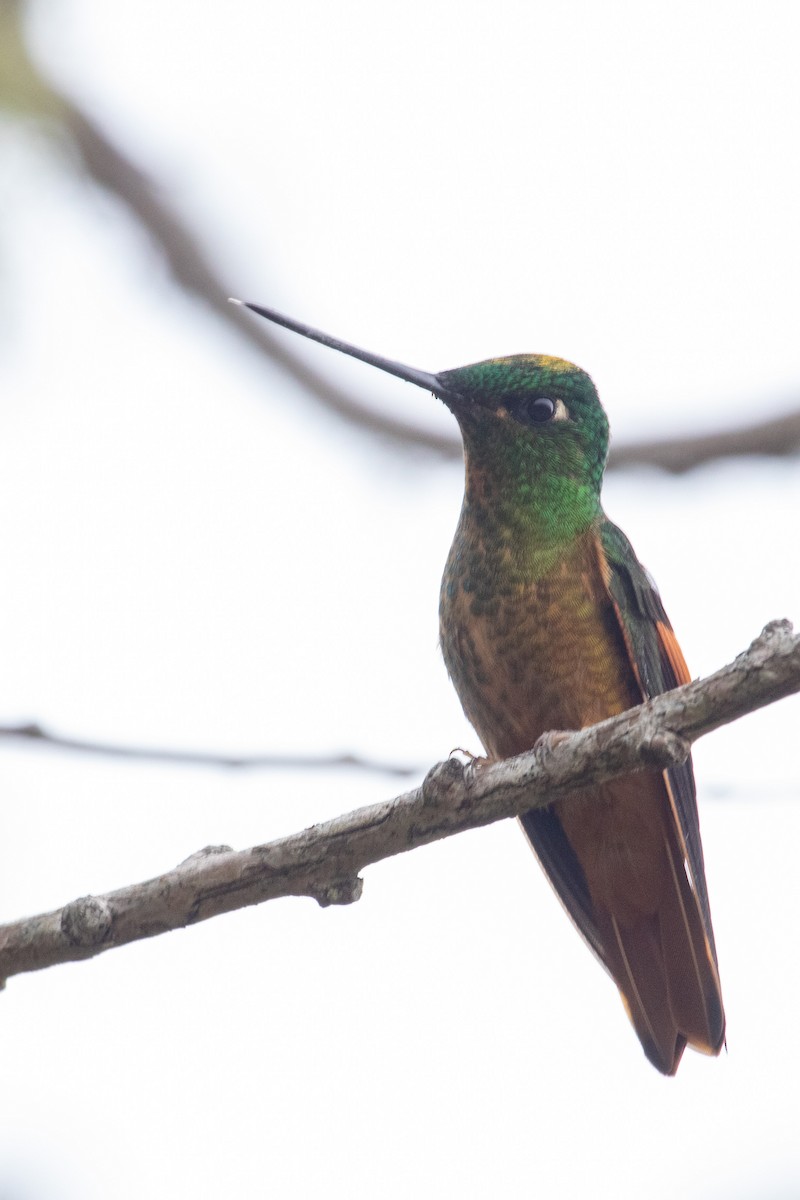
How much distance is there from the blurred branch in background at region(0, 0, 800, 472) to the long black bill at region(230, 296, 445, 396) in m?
0.86

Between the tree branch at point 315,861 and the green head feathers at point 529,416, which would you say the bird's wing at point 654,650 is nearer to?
the green head feathers at point 529,416

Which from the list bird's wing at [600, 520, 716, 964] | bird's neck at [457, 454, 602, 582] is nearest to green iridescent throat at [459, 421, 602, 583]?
bird's neck at [457, 454, 602, 582]

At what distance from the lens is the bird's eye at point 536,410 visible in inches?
216

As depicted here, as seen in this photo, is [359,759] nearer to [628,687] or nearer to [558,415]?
[628,687]

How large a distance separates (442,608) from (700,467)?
118 cm

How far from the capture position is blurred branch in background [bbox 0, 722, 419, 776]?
3576 millimetres

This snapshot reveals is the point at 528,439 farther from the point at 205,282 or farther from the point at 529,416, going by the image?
the point at 205,282

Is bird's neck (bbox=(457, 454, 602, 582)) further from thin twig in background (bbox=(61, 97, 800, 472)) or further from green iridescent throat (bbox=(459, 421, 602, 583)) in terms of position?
thin twig in background (bbox=(61, 97, 800, 472))

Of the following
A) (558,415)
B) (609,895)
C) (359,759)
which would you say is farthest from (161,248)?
(609,895)

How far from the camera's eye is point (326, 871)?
11.7 ft

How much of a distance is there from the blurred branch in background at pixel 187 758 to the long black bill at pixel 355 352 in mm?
1566

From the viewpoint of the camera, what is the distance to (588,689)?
476cm

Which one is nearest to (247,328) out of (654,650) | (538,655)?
(538,655)

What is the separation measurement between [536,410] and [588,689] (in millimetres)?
1319
